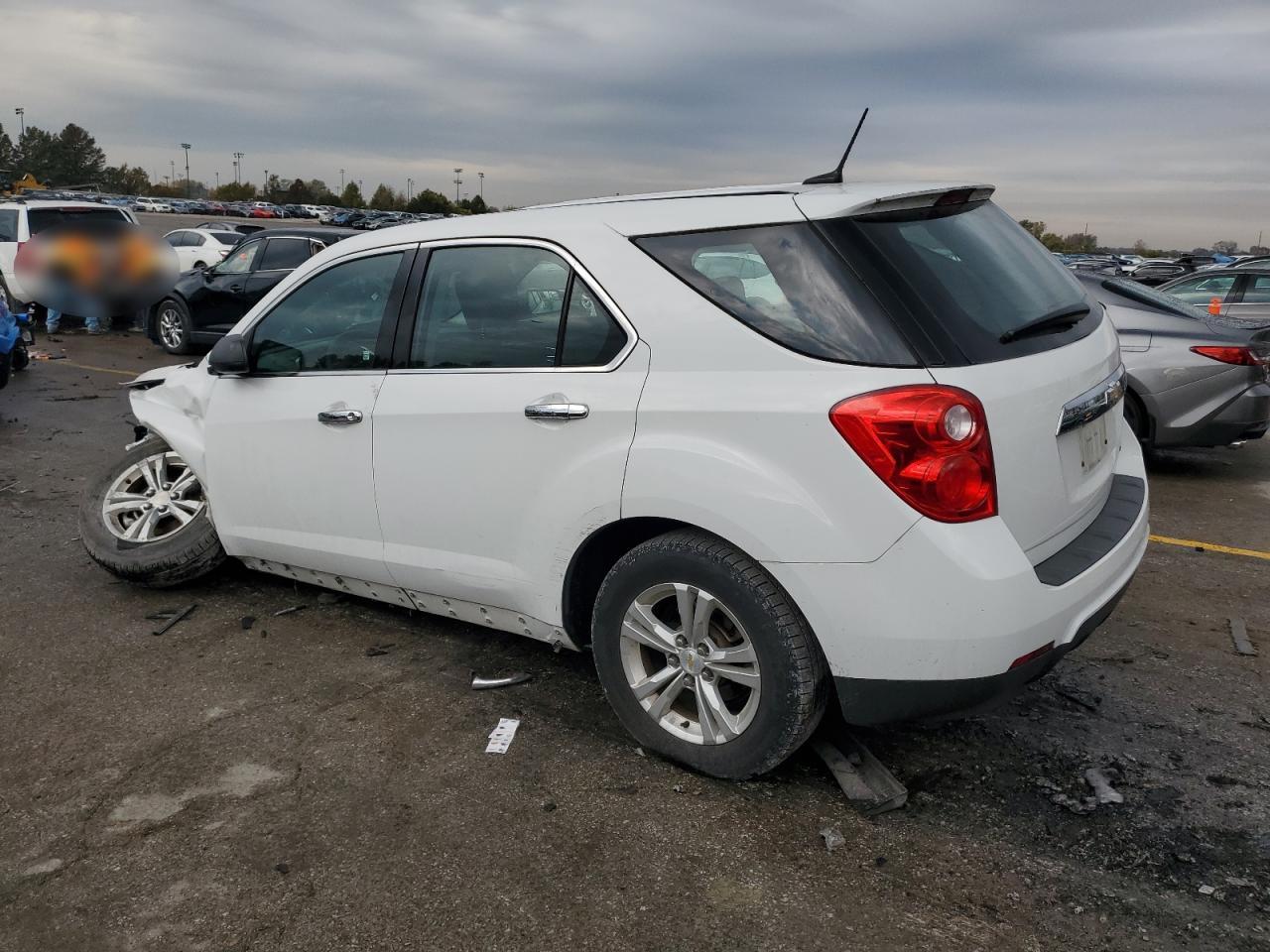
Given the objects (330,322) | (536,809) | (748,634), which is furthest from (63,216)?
(748,634)

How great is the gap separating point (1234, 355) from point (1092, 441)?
4986mm

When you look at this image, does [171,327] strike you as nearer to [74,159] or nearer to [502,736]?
[502,736]

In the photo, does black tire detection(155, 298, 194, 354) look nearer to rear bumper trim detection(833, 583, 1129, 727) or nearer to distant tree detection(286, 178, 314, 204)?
rear bumper trim detection(833, 583, 1129, 727)

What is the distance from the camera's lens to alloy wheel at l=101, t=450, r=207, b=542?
487cm

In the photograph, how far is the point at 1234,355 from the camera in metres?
7.29

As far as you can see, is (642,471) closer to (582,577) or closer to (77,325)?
(582,577)

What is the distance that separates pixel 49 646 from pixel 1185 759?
4.35 metres

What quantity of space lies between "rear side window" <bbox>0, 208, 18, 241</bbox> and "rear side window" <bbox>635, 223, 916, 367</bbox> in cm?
1564

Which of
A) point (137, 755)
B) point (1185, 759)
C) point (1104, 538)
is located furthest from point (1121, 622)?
point (137, 755)

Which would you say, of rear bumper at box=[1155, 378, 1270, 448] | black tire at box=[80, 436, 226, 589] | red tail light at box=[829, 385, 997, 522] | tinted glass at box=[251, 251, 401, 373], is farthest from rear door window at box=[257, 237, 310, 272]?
red tail light at box=[829, 385, 997, 522]

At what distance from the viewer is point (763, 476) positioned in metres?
2.83

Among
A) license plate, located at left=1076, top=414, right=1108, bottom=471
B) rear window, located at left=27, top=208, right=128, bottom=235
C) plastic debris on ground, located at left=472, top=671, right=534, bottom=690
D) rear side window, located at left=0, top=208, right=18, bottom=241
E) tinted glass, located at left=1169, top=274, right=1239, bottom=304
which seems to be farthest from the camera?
rear side window, located at left=0, top=208, right=18, bottom=241

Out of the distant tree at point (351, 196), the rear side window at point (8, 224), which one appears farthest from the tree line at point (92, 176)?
the rear side window at point (8, 224)

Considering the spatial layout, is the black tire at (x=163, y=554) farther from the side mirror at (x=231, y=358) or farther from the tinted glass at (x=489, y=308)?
the tinted glass at (x=489, y=308)
